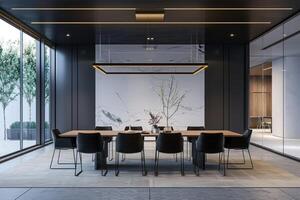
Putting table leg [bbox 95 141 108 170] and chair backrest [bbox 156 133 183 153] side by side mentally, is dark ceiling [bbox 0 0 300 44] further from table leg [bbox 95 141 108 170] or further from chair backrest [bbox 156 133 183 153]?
table leg [bbox 95 141 108 170]

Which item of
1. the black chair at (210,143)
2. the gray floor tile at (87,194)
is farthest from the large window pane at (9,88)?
the black chair at (210,143)

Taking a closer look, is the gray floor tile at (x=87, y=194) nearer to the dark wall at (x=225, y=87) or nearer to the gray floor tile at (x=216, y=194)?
the gray floor tile at (x=216, y=194)

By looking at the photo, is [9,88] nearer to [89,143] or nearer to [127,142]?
[89,143]

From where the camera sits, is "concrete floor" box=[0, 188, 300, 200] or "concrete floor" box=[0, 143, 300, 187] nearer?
"concrete floor" box=[0, 188, 300, 200]

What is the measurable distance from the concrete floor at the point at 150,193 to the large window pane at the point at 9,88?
2982 millimetres

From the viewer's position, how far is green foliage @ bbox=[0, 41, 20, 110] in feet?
25.8

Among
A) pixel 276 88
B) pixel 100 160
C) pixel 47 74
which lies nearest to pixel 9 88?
pixel 100 160

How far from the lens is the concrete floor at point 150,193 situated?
483 centimetres

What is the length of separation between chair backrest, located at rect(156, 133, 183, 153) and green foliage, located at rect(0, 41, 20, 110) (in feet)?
11.9

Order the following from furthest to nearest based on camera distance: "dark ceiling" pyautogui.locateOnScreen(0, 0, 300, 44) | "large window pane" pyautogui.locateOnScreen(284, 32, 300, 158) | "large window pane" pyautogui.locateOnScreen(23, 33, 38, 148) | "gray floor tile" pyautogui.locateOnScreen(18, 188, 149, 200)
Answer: "large window pane" pyautogui.locateOnScreen(23, 33, 38, 148) < "large window pane" pyautogui.locateOnScreen(284, 32, 300, 158) < "dark ceiling" pyautogui.locateOnScreen(0, 0, 300, 44) < "gray floor tile" pyautogui.locateOnScreen(18, 188, 149, 200)

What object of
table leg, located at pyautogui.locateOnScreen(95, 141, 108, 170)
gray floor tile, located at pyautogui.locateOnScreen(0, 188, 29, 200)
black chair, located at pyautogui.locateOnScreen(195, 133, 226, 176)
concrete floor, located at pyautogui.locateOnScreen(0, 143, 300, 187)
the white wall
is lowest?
concrete floor, located at pyautogui.locateOnScreen(0, 143, 300, 187)

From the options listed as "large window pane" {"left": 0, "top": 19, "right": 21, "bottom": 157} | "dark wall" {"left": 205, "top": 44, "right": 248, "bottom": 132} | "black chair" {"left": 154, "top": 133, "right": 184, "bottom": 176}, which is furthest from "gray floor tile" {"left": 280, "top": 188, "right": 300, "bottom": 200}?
"dark wall" {"left": 205, "top": 44, "right": 248, "bottom": 132}

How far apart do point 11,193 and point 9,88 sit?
3.73 m

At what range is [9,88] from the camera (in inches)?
324
